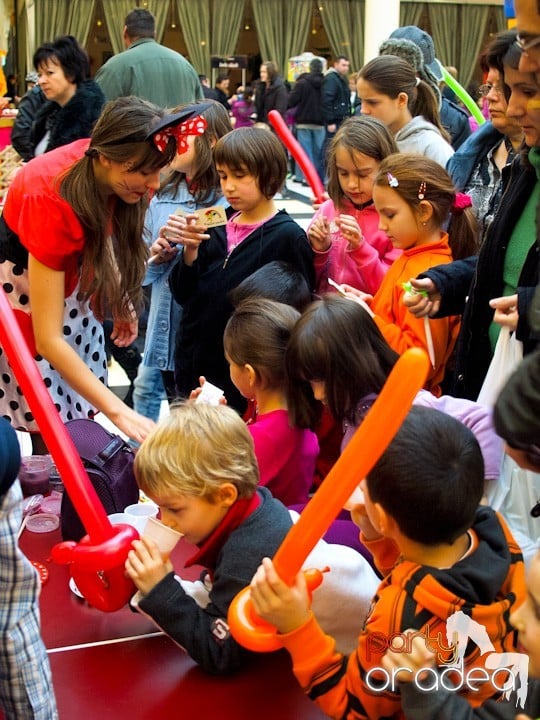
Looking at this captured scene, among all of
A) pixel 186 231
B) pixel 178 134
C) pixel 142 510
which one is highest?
pixel 178 134

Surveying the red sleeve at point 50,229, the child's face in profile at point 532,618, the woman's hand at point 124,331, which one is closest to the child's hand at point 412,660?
the child's face in profile at point 532,618

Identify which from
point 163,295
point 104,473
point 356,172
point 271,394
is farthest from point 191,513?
point 163,295

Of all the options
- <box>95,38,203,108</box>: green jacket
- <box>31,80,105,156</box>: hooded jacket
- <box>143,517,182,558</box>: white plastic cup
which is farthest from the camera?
<box>31,80,105,156</box>: hooded jacket

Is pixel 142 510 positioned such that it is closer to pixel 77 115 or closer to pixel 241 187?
pixel 241 187

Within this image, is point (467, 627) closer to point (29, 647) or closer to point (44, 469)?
point (29, 647)

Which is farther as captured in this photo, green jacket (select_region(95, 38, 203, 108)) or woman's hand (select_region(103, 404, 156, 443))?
green jacket (select_region(95, 38, 203, 108))

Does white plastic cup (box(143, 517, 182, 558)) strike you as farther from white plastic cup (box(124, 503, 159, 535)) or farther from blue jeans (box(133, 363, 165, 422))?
blue jeans (box(133, 363, 165, 422))

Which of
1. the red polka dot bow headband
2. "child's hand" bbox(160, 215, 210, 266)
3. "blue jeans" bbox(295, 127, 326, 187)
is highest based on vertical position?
the red polka dot bow headband

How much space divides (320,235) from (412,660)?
5.32 ft

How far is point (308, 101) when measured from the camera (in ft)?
36.4

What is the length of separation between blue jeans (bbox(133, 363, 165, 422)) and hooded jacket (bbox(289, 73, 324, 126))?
843 cm

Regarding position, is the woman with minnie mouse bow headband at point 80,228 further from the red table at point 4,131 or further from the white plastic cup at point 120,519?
the red table at point 4,131

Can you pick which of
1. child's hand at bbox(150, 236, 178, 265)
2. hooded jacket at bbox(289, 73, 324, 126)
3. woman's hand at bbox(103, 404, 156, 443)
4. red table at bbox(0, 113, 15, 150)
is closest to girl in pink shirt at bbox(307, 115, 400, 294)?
child's hand at bbox(150, 236, 178, 265)

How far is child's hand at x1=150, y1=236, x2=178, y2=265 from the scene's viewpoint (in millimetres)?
2711
